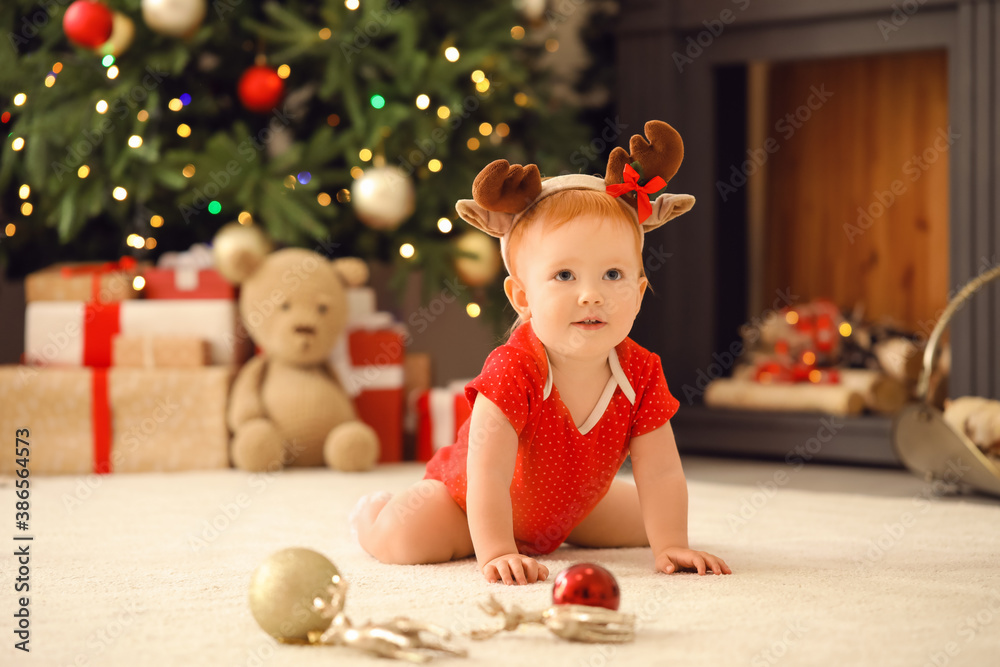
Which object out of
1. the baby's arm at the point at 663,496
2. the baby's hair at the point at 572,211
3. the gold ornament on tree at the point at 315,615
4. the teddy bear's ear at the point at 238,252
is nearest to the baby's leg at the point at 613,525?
Answer: the baby's arm at the point at 663,496

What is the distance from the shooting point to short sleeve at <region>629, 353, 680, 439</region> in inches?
49.2

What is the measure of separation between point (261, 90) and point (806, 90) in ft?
5.24

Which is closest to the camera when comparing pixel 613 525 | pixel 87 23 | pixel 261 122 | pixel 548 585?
pixel 548 585

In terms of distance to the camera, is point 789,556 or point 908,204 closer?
point 789,556

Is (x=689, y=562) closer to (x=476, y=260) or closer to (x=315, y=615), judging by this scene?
(x=315, y=615)

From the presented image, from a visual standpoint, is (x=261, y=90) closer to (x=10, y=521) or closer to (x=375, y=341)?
(x=375, y=341)

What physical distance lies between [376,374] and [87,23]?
37.9 inches

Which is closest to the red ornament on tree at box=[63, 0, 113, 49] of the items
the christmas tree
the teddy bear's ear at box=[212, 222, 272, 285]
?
the christmas tree

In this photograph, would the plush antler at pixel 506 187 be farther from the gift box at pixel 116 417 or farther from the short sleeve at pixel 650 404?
the gift box at pixel 116 417

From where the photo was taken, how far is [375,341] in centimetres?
230

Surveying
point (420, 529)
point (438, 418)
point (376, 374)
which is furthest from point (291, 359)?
point (420, 529)

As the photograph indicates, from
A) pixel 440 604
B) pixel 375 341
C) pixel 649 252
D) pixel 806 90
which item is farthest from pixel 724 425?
pixel 440 604

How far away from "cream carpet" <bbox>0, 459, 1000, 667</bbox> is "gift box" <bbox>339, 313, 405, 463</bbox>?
440mm

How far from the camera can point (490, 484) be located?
3.80 feet
